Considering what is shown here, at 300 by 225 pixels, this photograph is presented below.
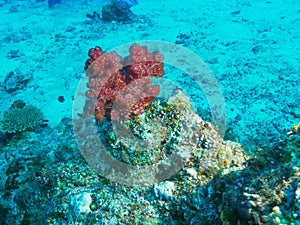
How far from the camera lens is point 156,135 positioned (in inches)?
128

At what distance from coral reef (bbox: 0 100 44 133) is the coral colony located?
2.96 metres

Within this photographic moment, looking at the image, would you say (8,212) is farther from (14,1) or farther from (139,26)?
(14,1)

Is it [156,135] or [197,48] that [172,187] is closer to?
[156,135]

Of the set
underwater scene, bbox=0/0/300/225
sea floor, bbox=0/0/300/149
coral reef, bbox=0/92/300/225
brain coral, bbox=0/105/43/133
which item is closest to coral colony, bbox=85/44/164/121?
underwater scene, bbox=0/0/300/225

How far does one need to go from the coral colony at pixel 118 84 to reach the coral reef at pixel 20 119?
296 cm

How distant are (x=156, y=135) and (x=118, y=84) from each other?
825mm

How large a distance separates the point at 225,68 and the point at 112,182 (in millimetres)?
5774

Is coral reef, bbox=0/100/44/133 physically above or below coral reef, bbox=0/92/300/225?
below

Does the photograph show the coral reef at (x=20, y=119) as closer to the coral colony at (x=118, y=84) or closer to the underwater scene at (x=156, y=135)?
the underwater scene at (x=156, y=135)

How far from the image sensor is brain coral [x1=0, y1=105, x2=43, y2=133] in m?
5.61

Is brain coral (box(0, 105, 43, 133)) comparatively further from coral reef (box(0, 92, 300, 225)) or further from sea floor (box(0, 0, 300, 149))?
coral reef (box(0, 92, 300, 225))

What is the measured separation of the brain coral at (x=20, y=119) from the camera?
18.4 feet

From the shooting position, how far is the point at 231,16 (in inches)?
449

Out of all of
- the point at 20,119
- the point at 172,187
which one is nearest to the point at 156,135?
the point at 172,187
